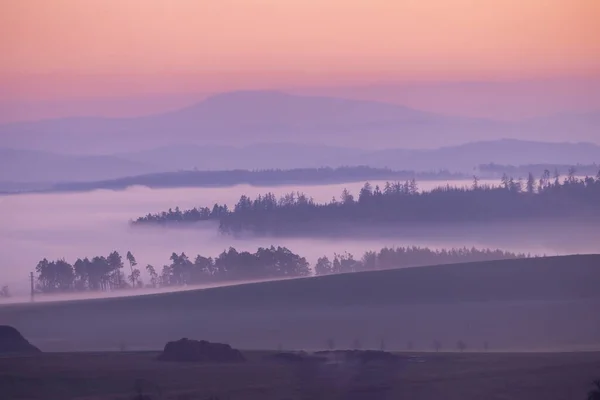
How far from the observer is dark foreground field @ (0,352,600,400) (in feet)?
147

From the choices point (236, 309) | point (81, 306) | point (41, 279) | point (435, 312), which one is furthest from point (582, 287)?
point (41, 279)

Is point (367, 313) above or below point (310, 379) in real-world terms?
above

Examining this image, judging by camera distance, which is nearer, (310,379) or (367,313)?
(310,379)

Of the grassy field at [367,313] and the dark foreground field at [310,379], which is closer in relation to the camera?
the dark foreground field at [310,379]

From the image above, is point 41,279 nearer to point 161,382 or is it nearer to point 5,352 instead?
point 5,352

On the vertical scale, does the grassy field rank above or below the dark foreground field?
above

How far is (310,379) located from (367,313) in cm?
3174

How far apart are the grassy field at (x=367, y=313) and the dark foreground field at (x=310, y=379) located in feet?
49.5

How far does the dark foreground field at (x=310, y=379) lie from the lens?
44.9 meters

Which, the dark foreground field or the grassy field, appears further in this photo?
the grassy field

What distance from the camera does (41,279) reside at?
315ft

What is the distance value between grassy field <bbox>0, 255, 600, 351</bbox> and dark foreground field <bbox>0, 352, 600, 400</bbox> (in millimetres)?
15082

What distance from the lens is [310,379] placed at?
4703cm

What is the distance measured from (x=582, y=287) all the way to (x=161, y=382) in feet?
128
